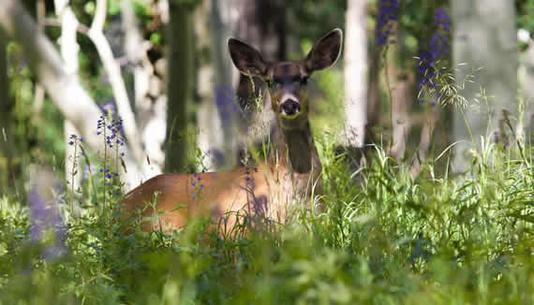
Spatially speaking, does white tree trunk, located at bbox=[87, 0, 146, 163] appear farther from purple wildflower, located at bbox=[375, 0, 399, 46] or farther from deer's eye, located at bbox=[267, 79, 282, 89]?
deer's eye, located at bbox=[267, 79, 282, 89]

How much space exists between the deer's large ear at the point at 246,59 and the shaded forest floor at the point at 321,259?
1627mm

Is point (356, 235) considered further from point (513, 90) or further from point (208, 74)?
point (208, 74)

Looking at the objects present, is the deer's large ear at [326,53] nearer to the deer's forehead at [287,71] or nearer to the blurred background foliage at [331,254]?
the deer's forehead at [287,71]

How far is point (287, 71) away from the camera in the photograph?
26.3 feet

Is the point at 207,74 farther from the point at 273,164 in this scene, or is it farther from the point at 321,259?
the point at 321,259

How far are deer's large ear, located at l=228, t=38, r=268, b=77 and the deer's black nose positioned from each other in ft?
2.04

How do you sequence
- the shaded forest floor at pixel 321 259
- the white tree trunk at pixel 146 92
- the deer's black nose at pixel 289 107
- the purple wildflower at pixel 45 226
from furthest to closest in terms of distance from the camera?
the white tree trunk at pixel 146 92, the deer's black nose at pixel 289 107, the purple wildflower at pixel 45 226, the shaded forest floor at pixel 321 259

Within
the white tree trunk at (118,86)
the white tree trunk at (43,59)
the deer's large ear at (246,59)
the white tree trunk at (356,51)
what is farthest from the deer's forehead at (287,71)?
the white tree trunk at (356,51)

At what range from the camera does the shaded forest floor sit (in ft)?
14.1

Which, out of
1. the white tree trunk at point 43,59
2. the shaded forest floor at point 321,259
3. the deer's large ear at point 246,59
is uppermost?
the white tree trunk at point 43,59

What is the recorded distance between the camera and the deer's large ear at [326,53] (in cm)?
820

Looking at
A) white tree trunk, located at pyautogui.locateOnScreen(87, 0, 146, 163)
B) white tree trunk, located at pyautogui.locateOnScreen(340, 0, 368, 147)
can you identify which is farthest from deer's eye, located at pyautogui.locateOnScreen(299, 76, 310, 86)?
white tree trunk, located at pyautogui.locateOnScreen(340, 0, 368, 147)

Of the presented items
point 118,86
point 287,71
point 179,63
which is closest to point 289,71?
point 287,71

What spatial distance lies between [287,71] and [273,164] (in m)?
1.04
